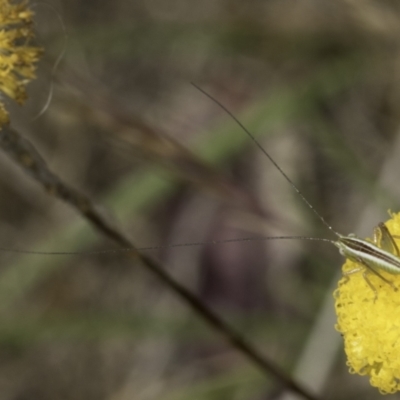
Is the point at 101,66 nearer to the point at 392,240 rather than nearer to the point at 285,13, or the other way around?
the point at 285,13

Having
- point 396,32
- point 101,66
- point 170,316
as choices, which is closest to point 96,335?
point 170,316

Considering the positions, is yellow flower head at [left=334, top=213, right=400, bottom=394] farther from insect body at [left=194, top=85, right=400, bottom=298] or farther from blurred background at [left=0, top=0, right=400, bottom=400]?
blurred background at [left=0, top=0, right=400, bottom=400]

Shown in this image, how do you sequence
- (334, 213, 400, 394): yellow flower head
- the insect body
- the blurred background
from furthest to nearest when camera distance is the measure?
the blurred background < the insect body < (334, 213, 400, 394): yellow flower head

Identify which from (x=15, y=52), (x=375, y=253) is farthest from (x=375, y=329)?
(x=15, y=52)

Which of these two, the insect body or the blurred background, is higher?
the blurred background

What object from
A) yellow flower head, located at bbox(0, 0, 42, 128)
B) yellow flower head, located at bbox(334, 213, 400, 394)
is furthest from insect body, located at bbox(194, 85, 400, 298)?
yellow flower head, located at bbox(0, 0, 42, 128)

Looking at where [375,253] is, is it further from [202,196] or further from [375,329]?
[202,196]
